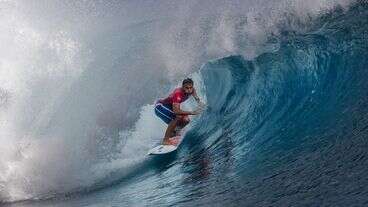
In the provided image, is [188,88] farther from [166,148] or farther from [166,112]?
[166,148]

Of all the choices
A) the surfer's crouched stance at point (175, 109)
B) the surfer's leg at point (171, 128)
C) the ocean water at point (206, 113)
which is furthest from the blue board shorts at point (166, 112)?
the ocean water at point (206, 113)

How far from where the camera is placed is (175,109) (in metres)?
10.4

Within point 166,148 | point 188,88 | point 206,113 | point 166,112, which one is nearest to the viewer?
point 166,148

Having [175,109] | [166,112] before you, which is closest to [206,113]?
[166,112]

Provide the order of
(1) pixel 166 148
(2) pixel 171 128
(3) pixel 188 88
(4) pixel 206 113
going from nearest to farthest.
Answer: (1) pixel 166 148
(3) pixel 188 88
(2) pixel 171 128
(4) pixel 206 113

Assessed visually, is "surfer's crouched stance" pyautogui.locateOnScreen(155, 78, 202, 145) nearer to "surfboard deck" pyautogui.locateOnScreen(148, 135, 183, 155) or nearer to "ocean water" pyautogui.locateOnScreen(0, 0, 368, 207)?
"surfboard deck" pyautogui.locateOnScreen(148, 135, 183, 155)

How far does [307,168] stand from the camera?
6.23 m

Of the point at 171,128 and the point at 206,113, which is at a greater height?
the point at 206,113

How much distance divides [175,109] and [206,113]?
6.23ft

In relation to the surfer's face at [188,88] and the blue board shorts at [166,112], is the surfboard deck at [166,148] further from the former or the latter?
the surfer's face at [188,88]

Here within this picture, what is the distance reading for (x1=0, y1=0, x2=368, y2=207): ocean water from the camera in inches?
262

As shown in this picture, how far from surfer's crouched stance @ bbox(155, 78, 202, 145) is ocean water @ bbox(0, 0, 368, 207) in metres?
0.44

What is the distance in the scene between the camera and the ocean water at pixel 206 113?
21.8ft

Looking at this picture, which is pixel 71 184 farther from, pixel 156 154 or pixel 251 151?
pixel 251 151
